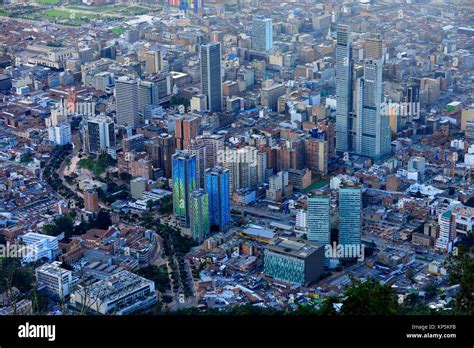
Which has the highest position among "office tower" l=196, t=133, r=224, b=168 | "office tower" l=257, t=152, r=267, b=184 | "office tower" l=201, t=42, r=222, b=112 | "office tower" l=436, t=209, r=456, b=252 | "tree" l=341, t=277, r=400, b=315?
"tree" l=341, t=277, r=400, b=315

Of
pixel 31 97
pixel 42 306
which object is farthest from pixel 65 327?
pixel 31 97

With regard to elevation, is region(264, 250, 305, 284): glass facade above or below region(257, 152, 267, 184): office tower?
below

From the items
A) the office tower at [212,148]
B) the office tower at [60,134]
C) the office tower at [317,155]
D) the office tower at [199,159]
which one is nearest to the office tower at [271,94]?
the office tower at [317,155]

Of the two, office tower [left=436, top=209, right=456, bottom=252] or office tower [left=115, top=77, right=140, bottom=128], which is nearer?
office tower [left=436, top=209, right=456, bottom=252]

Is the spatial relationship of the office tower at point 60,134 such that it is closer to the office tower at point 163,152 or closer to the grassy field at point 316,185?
the office tower at point 163,152

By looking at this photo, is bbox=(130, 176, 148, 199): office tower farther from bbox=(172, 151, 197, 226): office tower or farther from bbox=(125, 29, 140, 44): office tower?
bbox=(125, 29, 140, 44): office tower

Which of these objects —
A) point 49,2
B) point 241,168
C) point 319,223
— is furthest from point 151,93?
point 319,223

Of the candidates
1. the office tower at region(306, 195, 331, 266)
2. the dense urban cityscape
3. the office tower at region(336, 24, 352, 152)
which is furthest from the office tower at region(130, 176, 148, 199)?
the office tower at region(336, 24, 352, 152)
